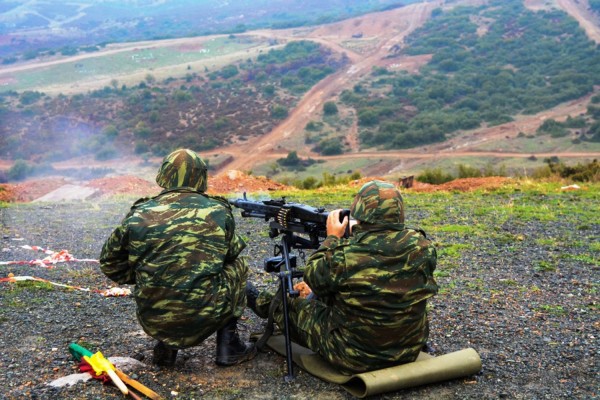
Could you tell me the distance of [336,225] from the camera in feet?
15.2

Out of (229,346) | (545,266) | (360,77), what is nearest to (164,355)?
(229,346)

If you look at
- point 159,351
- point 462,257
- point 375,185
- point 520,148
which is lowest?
point 520,148

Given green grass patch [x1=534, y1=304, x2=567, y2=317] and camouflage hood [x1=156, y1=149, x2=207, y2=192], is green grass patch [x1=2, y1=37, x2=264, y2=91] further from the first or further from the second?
green grass patch [x1=534, y1=304, x2=567, y2=317]

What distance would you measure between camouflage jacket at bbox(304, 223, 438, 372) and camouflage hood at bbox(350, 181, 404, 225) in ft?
0.17

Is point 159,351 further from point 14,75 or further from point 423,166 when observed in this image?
point 14,75

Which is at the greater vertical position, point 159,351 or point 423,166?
point 159,351

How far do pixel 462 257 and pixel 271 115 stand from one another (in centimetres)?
6146

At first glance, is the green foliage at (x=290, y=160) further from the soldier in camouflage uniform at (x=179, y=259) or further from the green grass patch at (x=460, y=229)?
the soldier in camouflage uniform at (x=179, y=259)

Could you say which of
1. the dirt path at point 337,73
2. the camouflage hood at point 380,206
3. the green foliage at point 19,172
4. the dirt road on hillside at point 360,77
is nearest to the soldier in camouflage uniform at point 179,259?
the camouflage hood at point 380,206

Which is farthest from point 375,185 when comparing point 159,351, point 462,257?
point 462,257

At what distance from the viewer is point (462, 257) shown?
896 centimetres

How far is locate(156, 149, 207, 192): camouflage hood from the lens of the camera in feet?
16.0

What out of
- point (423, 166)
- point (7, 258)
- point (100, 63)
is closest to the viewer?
point (7, 258)

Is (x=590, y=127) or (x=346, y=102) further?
(x=346, y=102)
